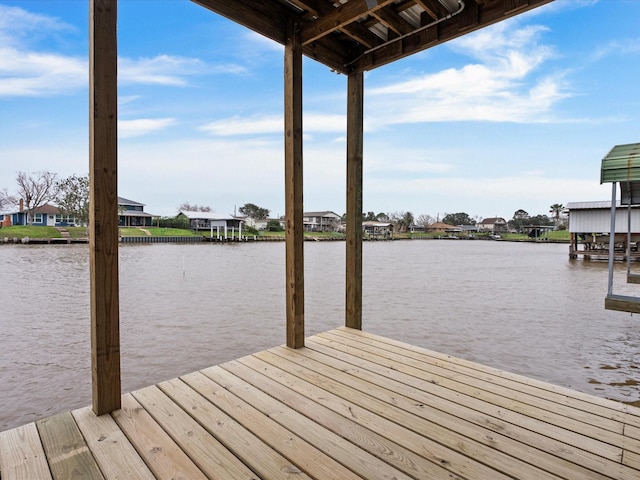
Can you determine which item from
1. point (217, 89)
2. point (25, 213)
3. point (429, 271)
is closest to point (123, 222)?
point (25, 213)

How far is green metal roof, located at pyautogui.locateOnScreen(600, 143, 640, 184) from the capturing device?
8.13 feet

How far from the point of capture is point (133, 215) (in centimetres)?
3747

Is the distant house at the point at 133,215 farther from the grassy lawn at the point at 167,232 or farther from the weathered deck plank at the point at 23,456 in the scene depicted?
the weathered deck plank at the point at 23,456

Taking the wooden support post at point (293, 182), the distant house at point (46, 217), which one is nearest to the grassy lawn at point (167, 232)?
the distant house at point (46, 217)

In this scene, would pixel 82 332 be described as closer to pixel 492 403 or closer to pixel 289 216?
pixel 289 216

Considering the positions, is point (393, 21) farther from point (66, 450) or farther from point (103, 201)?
point (66, 450)

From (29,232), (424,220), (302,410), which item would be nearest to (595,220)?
(302,410)

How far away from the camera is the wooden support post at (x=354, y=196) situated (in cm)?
306

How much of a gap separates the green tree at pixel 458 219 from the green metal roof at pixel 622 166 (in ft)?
268

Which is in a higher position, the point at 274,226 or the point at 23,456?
the point at 274,226

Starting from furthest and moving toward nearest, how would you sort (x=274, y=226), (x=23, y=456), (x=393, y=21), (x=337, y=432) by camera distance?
(x=274, y=226)
(x=393, y=21)
(x=337, y=432)
(x=23, y=456)

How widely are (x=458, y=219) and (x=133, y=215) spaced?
7003 centimetres

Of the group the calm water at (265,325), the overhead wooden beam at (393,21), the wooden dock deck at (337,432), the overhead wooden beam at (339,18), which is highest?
the overhead wooden beam at (393,21)

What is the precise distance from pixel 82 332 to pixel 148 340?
55.6 inches
